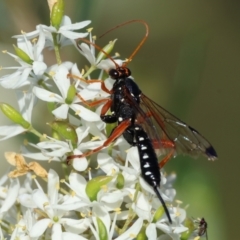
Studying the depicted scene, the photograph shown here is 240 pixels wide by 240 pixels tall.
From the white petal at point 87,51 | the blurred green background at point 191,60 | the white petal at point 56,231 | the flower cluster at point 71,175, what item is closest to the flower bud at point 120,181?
the flower cluster at point 71,175

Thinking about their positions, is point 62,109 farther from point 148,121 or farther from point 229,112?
point 229,112

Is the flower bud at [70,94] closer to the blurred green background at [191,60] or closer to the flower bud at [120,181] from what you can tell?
the flower bud at [120,181]

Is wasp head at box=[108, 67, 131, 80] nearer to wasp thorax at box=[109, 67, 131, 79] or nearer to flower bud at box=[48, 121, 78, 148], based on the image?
wasp thorax at box=[109, 67, 131, 79]

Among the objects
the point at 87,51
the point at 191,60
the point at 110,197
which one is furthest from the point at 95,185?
the point at 191,60

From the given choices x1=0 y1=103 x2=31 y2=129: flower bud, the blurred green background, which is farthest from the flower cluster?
the blurred green background

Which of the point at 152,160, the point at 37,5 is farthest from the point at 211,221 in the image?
the point at 37,5

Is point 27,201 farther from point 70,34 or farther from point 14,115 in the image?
point 70,34
